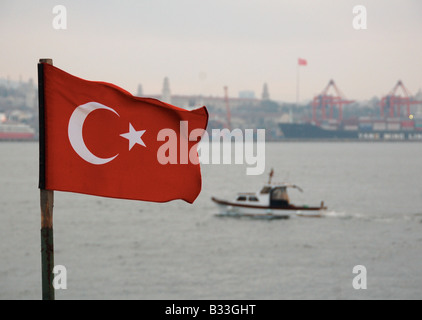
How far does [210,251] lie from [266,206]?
53.4ft

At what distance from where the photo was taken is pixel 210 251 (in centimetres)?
4900

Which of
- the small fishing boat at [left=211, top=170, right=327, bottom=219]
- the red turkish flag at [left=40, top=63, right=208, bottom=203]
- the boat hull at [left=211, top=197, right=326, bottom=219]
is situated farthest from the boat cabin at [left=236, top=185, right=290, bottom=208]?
the red turkish flag at [left=40, top=63, right=208, bottom=203]

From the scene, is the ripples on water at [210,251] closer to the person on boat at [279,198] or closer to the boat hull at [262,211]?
the boat hull at [262,211]

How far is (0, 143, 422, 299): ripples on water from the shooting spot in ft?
123

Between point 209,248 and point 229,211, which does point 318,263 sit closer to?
point 209,248

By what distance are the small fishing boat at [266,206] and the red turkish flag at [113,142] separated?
56347 mm

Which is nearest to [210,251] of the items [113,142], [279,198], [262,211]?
[262,211]

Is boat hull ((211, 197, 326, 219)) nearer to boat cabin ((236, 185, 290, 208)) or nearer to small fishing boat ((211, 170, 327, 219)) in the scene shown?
small fishing boat ((211, 170, 327, 219))

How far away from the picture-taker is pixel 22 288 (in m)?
37.3

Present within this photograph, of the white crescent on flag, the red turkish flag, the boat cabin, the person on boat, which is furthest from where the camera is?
the person on boat

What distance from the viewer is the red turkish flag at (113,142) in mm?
6504

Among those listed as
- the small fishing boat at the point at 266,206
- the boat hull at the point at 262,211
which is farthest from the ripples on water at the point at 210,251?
the small fishing boat at the point at 266,206

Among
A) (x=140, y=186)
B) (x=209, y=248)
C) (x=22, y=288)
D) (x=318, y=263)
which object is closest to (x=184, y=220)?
(x=209, y=248)

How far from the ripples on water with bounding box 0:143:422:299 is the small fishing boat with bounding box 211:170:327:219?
98 cm
